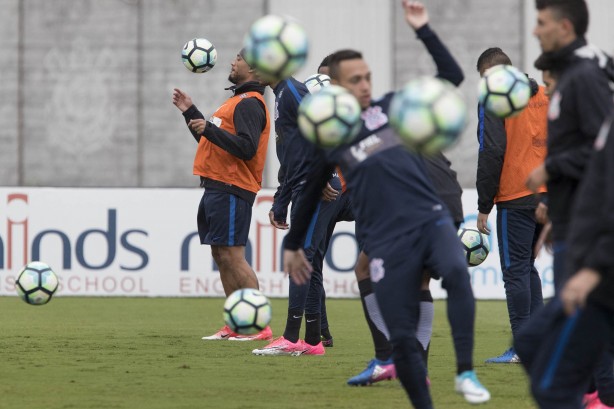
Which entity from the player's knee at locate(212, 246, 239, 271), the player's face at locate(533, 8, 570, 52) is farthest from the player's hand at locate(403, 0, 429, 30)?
the player's knee at locate(212, 246, 239, 271)

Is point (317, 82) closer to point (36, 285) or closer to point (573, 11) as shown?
point (36, 285)

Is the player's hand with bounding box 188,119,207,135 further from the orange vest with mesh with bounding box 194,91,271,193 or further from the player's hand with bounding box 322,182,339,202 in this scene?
the player's hand with bounding box 322,182,339,202

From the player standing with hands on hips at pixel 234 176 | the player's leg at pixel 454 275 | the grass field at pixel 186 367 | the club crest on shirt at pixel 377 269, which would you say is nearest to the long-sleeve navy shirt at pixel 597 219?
the player's leg at pixel 454 275

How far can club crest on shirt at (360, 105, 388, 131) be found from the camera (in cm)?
622

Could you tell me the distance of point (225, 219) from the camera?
10383 millimetres

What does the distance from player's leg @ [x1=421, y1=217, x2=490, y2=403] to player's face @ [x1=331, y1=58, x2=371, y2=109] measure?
31.5 inches

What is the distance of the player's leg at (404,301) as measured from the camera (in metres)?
5.82

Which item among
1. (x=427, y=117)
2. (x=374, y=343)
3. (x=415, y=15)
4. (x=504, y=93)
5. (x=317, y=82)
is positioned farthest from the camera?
(x=317, y=82)

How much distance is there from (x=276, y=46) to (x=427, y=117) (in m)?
1.37

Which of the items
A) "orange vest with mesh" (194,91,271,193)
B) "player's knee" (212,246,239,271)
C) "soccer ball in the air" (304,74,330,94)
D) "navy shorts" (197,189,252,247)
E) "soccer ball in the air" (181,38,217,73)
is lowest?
"player's knee" (212,246,239,271)

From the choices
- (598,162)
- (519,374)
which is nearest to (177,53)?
(519,374)

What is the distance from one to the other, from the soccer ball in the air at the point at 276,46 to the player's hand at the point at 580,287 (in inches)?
105

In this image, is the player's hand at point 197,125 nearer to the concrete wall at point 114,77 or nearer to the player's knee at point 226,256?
the player's knee at point 226,256

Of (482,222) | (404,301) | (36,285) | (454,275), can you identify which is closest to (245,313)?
(404,301)
